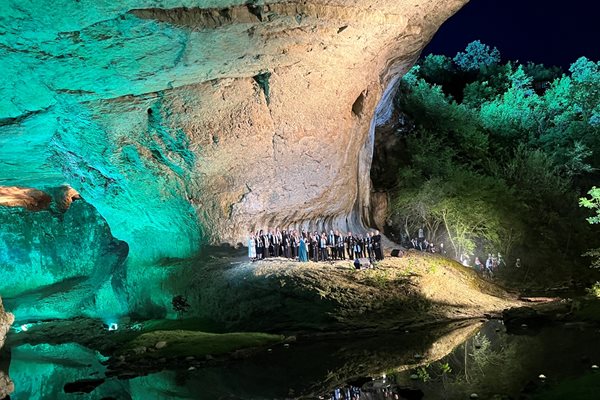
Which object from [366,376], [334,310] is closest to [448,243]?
[334,310]

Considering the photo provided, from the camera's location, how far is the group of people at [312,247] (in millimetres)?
20158

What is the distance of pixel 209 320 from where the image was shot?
16.5m

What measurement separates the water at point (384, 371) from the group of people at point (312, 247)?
685 cm

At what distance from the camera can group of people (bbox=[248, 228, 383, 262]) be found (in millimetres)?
20158

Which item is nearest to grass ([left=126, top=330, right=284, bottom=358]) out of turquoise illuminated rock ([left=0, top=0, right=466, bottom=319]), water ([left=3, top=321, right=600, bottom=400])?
water ([left=3, top=321, right=600, bottom=400])

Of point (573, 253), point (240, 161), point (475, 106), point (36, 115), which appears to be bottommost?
point (573, 253)

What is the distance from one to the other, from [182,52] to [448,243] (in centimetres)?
1930

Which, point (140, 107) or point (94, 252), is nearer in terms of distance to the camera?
point (140, 107)

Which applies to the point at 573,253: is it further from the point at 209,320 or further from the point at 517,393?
the point at 517,393

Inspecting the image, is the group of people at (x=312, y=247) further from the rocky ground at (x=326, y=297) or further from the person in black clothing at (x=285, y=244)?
the rocky ground at (x=326, y=297)

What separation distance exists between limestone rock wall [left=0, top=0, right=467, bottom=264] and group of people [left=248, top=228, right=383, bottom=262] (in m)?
1.38

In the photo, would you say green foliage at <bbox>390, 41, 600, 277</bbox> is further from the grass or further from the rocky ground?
the grass

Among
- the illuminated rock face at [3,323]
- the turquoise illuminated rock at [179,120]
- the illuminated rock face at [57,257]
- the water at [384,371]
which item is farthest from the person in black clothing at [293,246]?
the illuminated rock face at [3,323]

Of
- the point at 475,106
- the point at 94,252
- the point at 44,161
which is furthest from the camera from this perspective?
the point at 475,106
